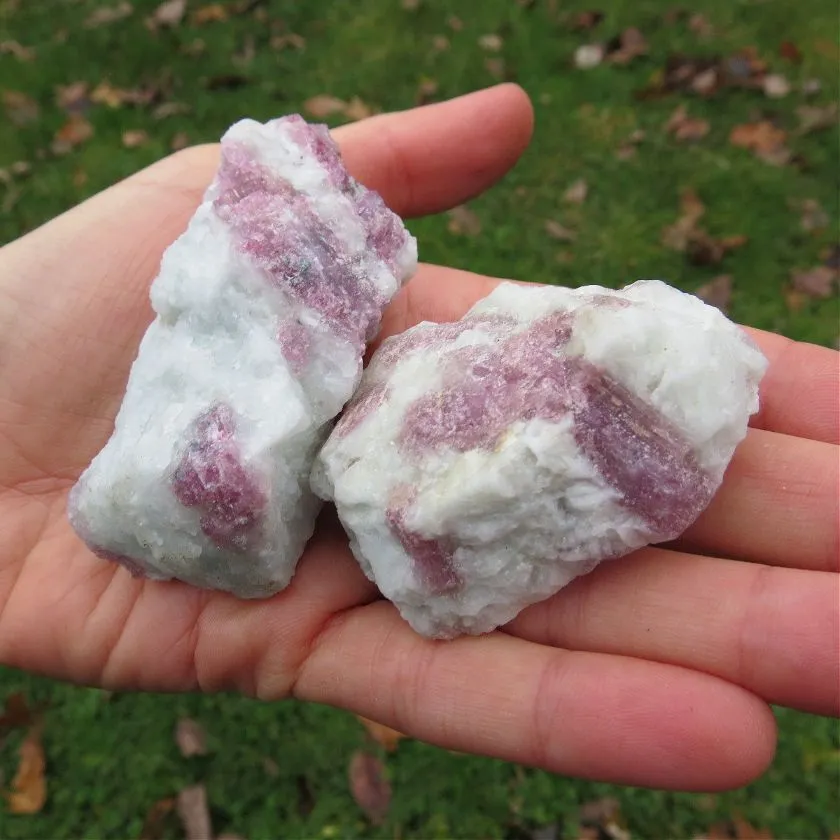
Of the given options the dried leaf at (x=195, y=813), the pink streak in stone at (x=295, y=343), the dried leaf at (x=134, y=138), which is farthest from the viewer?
the dried leaf at (x=134, y=138)

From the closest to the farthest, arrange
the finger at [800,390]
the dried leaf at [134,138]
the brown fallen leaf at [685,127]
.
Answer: the finger at [800,390] → the brown fallen leaf at [685,127] → the dried leaf at [134,138]

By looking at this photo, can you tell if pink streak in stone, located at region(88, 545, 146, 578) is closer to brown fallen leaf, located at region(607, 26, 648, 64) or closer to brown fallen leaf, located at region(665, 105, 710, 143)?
brown fallen leaf, located at region(665, 105, 710, 143)

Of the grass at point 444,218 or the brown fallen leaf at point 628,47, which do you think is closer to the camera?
the grass at point 444,218

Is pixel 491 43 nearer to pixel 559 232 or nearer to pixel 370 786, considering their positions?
pixel 559 232

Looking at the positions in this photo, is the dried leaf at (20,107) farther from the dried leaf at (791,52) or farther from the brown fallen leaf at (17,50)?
the dried leaf at (791,52)

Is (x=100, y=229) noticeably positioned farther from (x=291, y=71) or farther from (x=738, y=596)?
(x=291, y=71)

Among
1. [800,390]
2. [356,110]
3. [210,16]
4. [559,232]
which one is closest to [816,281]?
[559,232]

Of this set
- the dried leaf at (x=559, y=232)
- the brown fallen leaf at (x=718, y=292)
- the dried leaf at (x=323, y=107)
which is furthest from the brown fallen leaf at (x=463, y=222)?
the brown fallen leaf at (x=718, y=292)

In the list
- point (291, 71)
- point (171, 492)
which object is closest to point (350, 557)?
point (171, 492)
